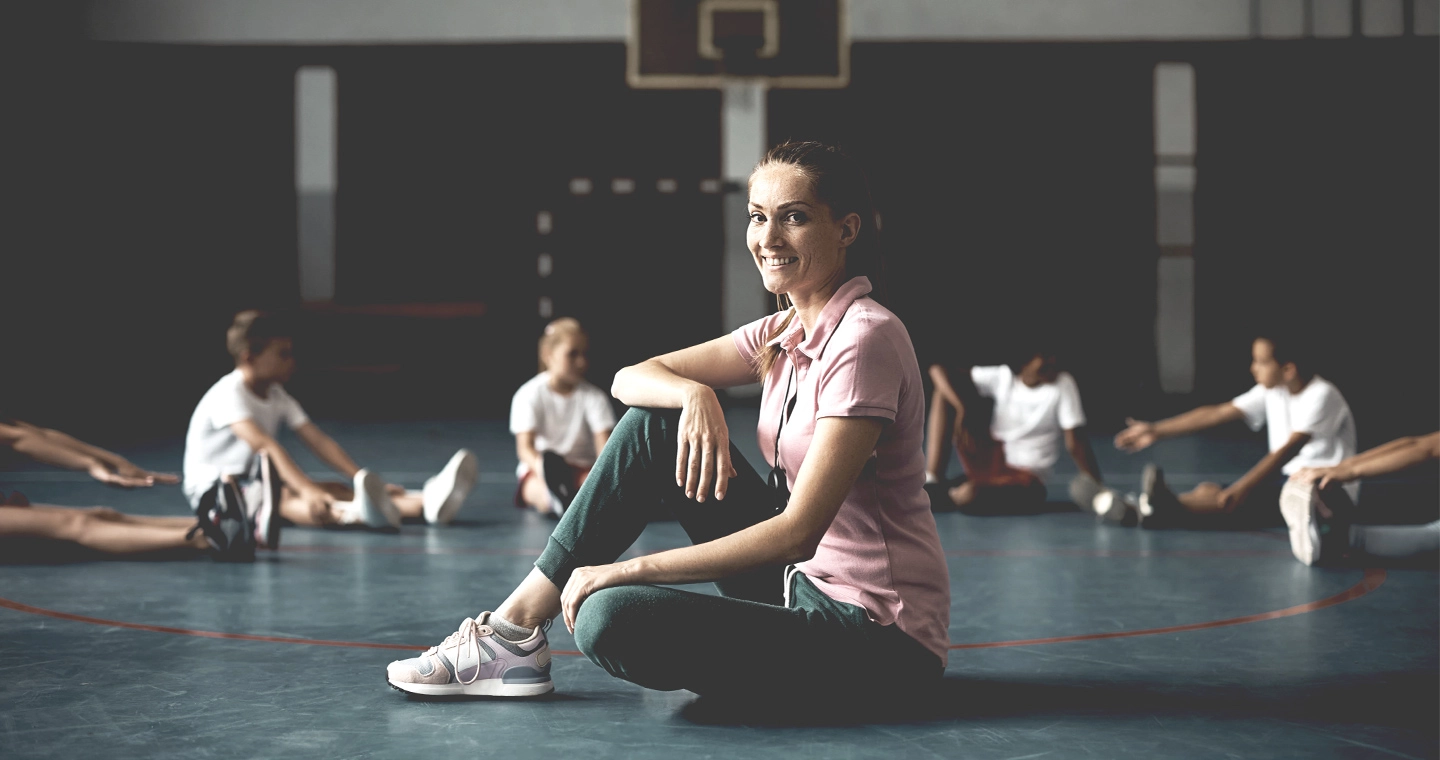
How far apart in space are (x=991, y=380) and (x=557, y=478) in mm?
1878

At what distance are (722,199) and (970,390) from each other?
595cm

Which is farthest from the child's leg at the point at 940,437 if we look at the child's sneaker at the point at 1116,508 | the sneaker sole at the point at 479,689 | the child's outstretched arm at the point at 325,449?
the sneaker sole at the point at 479,689

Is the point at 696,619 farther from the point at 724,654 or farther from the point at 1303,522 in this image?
the point at 1303,522

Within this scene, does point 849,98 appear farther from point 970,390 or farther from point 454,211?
point 970,390

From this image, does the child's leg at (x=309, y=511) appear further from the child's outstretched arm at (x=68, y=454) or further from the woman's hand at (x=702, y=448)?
the woman's hand at (x=702, y=448)

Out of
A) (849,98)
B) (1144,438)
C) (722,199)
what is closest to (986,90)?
(849,98)

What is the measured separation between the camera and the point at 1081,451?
5125 millimetres

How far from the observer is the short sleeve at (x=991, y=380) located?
5383 millimetres

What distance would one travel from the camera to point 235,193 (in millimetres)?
10625

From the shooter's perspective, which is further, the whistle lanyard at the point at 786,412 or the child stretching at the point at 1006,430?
the child stretching at the point at 1006,430

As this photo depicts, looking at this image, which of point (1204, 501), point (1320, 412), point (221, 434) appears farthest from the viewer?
point (1204, 501)

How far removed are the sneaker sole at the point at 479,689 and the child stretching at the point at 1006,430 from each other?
2945 mm

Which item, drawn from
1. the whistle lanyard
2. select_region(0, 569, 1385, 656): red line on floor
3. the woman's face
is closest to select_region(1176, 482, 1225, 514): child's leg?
select_region(0, 569, 1385, 656): red line on floor

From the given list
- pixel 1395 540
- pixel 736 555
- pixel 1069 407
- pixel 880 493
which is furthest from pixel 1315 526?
pixel 736 555
